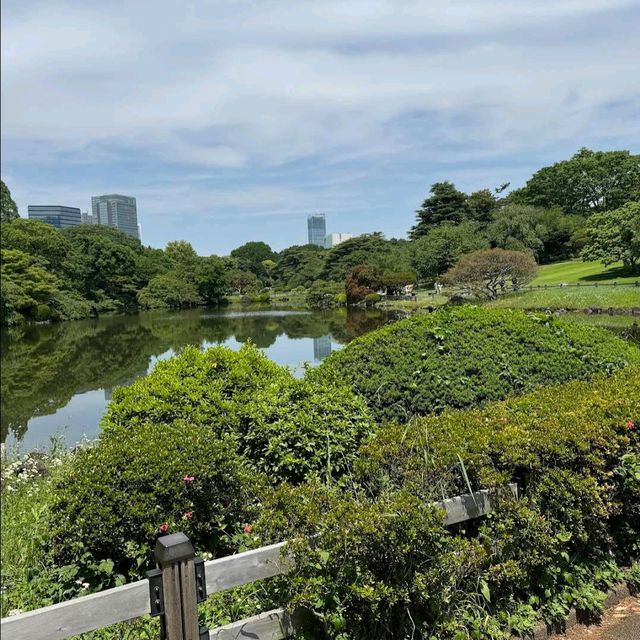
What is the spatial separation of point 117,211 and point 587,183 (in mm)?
49169

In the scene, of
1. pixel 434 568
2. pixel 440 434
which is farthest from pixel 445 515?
pixel 440 434

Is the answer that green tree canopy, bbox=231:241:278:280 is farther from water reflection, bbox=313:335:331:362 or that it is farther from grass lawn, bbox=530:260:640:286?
water reflection, bbox=313:335:331:362

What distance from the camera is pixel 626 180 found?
3956 centimetres

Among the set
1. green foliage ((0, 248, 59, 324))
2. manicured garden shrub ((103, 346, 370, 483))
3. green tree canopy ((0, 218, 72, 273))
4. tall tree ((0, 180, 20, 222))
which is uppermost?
tall tree ((0, 180, 20, 222))

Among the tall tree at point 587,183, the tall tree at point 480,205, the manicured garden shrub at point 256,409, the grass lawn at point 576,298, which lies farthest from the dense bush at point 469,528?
the tall tree at point 480,205

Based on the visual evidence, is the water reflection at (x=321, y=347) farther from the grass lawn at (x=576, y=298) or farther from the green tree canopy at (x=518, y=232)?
the green tree canopy at (x=518, y=232)

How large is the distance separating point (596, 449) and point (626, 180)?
43535 mm

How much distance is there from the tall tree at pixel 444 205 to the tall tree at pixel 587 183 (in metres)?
6.10

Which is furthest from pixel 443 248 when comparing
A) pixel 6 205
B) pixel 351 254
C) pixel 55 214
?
pixel 6 205

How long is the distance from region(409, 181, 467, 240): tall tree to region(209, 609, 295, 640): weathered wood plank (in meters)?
53.9

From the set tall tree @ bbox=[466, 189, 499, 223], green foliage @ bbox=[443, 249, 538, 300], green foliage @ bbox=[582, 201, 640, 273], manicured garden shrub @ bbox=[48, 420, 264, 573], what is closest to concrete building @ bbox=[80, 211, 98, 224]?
manicured garden shrub @ bbox=[48, 420, 264, 573]

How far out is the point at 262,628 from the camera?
7.49 ft

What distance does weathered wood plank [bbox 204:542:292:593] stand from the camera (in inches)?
83.5

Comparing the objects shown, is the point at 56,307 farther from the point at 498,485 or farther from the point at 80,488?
the point at 498,485
